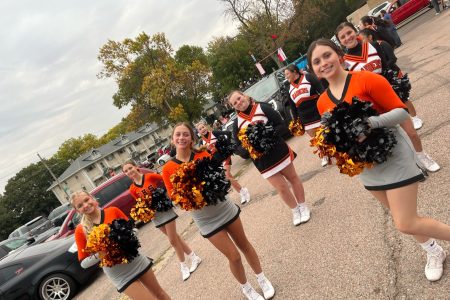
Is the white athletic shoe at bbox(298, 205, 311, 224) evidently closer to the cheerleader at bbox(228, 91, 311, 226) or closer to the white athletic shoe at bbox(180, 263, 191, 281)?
the cheerleader at bbox(228, 91, 311, 226)

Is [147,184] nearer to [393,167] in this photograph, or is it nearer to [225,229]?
[225,229]

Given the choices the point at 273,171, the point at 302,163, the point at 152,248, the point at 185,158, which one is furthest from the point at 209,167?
the point at 152,248

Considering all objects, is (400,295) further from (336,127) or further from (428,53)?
(428,53)

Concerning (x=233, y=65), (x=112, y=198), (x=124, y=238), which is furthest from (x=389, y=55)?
(x=233, y=65)

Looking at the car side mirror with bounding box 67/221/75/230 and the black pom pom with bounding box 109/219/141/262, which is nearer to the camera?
the black pom pom with bounding box 109/219/141/262

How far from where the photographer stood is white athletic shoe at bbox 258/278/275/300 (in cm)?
364

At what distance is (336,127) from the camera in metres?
2.53

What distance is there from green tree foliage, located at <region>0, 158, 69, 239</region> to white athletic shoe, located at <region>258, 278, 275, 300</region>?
70.0 m

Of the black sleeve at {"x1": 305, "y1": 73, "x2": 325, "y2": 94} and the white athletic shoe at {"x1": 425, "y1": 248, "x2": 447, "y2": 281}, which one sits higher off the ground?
the black sleeve at {"x1": 305, "y1": 73, "x2": 325, "y2": 94}

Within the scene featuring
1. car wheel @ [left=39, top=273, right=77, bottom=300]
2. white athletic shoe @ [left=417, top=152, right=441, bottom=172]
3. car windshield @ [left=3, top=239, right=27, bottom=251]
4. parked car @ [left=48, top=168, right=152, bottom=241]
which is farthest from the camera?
car windshield @ [left=3, top=239, right=27, bottom=251]

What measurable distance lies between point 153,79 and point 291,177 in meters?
35.8

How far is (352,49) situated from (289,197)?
2121mm

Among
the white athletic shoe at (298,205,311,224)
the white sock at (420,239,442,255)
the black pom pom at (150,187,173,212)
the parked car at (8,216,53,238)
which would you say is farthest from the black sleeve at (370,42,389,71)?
the parked car at (8,216,53,238)

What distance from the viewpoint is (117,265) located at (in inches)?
147
